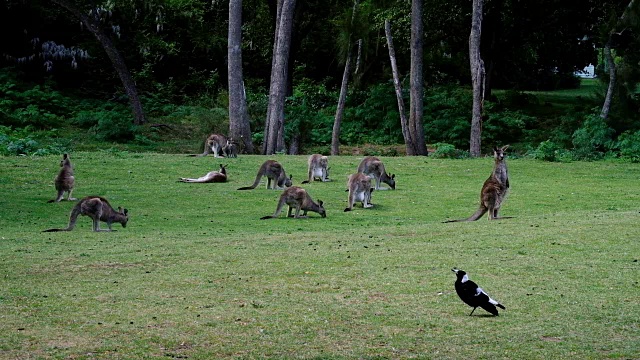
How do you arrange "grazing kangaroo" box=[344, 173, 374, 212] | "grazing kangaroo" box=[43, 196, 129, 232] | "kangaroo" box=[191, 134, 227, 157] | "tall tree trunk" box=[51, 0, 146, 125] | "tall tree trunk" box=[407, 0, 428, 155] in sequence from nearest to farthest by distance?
"grazing kangaroo" box=[43, 196, 129, 232] < "grazing kangaroo" box=[344, 173, 374, 212] < "kangaroo" box=[191, 134, 227, 157] < "tall tree trunk" box=[407, 0, 428, 155] < "tall tree trunk" box=[51, 0, 146, 125]

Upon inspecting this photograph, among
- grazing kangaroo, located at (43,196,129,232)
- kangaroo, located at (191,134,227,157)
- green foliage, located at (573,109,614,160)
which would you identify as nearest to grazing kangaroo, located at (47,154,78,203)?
grazing kangaroo, located at (43,196,129,232)

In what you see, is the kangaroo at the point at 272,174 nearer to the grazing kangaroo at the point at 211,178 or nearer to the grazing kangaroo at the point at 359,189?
the grazing kangaroo at the point at 211,178

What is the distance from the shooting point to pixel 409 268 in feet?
45.7

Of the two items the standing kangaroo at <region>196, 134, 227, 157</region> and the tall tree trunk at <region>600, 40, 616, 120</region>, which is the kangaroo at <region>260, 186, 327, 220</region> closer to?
the standing kangaroo at <region>196, 134, 227, 157</region>

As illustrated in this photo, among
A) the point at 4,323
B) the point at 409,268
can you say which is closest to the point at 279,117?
the point at 409,268

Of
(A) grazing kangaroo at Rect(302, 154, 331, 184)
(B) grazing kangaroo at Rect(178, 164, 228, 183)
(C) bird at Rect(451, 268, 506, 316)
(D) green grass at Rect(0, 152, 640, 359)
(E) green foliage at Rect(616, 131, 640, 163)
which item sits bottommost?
(D) green grass at Rect(0, 152, 640, 359)

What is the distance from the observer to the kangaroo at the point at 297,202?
2092 cm

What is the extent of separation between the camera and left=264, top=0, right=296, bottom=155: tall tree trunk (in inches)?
1437

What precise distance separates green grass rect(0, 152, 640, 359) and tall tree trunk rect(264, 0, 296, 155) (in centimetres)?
1258

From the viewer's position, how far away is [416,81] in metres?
39.2

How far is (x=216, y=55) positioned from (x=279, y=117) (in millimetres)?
18905

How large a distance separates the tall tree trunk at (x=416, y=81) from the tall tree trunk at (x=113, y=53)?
43.0ft

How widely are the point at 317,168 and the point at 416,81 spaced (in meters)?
12.8

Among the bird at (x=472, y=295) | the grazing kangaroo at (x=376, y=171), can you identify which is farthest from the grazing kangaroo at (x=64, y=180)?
the bird at (x=472, y=295)
